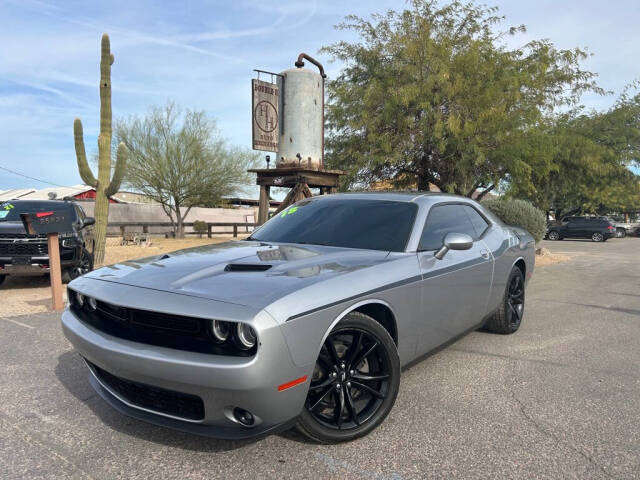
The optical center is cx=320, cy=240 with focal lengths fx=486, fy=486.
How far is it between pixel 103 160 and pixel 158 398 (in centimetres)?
1061

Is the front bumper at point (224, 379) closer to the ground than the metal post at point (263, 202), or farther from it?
closer to the ground

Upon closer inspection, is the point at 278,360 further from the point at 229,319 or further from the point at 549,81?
the point at 549,81

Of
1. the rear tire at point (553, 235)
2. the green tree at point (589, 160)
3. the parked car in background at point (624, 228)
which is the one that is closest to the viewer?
the green tree at point (589, 160)

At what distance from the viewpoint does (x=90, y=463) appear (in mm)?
2498

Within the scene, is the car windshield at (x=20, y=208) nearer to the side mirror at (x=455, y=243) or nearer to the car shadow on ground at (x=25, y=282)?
the car shadow on ground at (x=25, y=282)

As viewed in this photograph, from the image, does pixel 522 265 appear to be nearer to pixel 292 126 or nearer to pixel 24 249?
pixel 292 126

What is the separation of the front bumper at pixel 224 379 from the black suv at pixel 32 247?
21.3 feet

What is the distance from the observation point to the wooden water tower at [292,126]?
962 cm

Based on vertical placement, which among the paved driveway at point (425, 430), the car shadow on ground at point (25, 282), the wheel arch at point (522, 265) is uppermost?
the wheel arch at point (522, 265)

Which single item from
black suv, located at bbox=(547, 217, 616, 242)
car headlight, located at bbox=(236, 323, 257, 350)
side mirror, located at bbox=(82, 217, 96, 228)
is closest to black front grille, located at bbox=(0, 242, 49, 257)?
side mirror, located at bbox=(82, 217, 96, 228)

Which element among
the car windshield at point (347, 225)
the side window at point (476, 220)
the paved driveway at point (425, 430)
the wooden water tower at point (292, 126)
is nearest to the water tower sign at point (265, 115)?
the wooden water tower at point (292, 126)

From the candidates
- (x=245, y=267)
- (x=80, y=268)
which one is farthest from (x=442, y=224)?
(x=80, y=268)

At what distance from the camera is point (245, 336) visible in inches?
88.4

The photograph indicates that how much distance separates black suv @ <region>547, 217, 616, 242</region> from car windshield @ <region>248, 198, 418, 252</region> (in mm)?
28226
